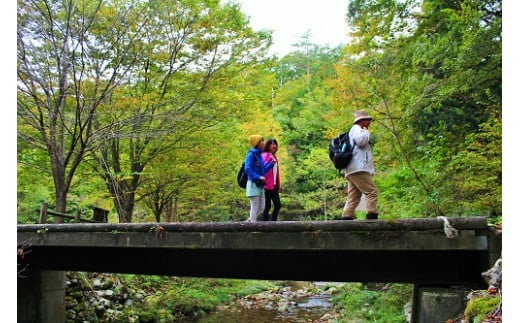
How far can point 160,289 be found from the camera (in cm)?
1672

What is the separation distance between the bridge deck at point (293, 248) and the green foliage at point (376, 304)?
5.77 m

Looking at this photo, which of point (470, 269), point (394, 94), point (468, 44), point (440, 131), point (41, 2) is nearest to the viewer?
point (470, 269)

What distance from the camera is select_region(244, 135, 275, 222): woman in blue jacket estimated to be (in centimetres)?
704

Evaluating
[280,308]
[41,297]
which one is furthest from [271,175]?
[280,308]

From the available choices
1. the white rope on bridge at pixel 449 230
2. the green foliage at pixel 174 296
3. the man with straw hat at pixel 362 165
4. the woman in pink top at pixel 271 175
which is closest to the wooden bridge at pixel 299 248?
the white rope on bridge at pixel 449 230

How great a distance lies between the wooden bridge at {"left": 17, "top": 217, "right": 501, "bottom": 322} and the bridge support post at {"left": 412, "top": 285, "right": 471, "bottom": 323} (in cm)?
29

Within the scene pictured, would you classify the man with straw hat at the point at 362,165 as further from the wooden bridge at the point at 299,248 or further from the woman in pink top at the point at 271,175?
the woman in pink top at the point at 271,175

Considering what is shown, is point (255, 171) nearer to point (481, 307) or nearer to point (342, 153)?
point (342, 153)

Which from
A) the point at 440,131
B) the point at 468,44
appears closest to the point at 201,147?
the point at 440,131

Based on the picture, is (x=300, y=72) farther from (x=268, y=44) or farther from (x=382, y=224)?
(x=382, y=224)

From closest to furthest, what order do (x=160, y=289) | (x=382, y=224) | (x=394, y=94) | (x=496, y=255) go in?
(x=496, y=255), (x=382, y=224), (x=394, y=94), (x=160, y=289)

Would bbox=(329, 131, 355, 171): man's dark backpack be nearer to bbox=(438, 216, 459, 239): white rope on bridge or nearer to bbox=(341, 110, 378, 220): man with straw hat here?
bbox=(341, 110, 378, 220): man with straw hat

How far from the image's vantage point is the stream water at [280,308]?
14562 mm

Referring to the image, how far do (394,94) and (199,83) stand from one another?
573cm
